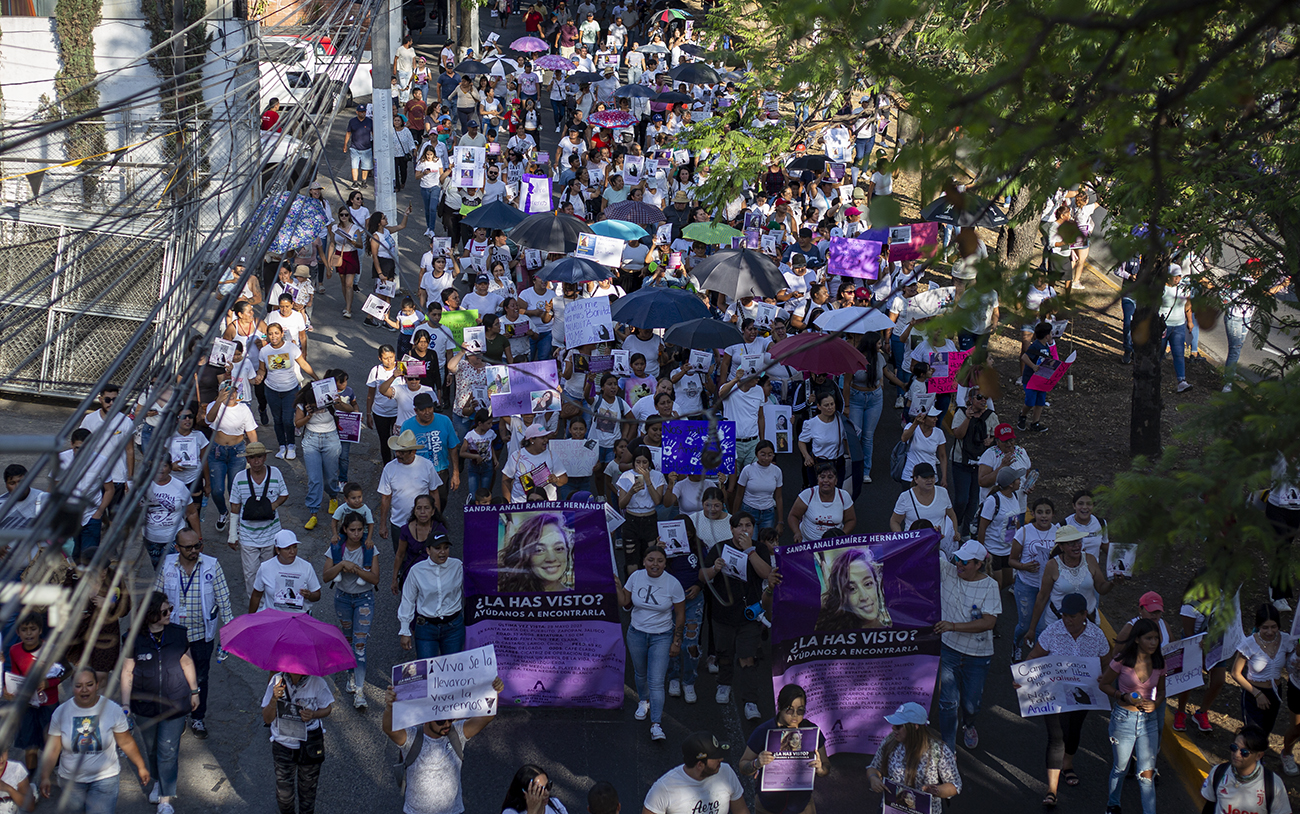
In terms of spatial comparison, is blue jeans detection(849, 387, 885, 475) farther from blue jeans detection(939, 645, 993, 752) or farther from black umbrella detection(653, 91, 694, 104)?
black umbrella detection(653, 91, 694, 104)

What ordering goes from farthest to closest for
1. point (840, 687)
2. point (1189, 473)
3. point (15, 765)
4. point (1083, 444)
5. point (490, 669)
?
point (1083, 444) → point (840, 687) → point (490, 669) → point (15, 765) → point (1189, 473)

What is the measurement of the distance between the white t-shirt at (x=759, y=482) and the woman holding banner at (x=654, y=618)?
1.89 metres

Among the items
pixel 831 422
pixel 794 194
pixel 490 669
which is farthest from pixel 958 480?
pixel 794 194

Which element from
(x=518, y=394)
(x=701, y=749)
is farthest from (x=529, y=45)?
(x=701, y=749)

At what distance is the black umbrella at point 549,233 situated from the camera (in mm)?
15414

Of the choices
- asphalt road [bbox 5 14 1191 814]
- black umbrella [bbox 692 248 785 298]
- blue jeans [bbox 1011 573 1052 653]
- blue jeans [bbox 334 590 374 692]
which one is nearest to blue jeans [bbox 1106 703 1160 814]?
asphalt road [bbox 5 14 1191 814]

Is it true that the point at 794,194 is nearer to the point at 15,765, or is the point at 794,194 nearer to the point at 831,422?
the point at 831,422

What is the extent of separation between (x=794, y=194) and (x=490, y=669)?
14.8 meters

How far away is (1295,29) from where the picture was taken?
18.9ft

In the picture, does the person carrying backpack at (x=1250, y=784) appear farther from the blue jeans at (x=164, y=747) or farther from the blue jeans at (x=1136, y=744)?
the blue jeans at (x=164, y=747)

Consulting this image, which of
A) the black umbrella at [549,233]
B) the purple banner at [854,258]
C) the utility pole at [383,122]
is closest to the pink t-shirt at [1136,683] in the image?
the purple banner at [854,258]

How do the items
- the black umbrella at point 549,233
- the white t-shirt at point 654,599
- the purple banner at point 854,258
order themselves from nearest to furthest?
the white t-shirt at point 654,599 → the black umbrella at point 549,233 → the purple banner at point 854,258

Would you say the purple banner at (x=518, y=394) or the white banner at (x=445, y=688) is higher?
the white banner at (x=445, y=688)

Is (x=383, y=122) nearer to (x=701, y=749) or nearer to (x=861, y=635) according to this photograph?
(x=861, y=635)
